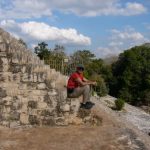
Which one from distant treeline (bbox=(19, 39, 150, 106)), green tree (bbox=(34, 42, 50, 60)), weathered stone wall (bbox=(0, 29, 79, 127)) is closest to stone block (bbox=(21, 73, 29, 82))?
weathered stone wall (bbox=(0, 29, 79, 127))

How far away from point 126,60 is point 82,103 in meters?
33.3

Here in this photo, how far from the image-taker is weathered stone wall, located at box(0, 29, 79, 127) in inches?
419

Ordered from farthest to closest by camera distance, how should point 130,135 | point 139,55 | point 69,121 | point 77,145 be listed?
point 139,55 → point 69,121 → point 130,135 → point 77,145

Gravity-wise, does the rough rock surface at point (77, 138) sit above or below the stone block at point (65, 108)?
below

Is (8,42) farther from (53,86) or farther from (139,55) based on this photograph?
Answer: (139,55)

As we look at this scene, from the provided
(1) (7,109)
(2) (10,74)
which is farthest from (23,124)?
(2) (10,74)

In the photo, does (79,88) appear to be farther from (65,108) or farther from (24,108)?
(24,108)

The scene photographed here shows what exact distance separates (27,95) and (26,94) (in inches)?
1.4

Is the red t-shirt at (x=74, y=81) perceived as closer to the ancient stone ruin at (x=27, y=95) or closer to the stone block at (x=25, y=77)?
the ancient stone ruin at (x=27, y=95)

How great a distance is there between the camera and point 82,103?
1116cm

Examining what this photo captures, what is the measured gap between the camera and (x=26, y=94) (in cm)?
1074

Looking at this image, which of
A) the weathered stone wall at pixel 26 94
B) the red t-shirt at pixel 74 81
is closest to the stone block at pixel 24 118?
the weathered stone wall at pixel 26 94

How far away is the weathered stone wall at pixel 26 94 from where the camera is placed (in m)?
10.6

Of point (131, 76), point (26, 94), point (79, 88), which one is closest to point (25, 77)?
point (26, 94)
